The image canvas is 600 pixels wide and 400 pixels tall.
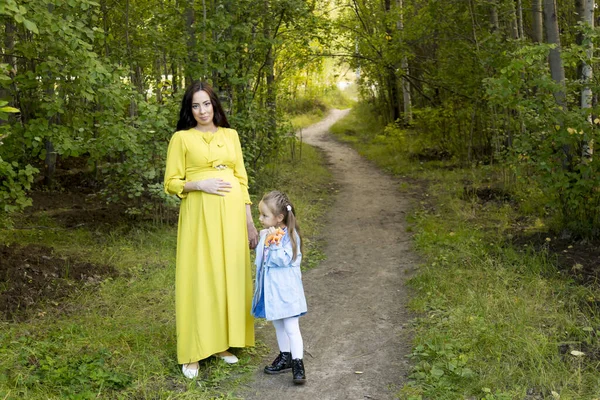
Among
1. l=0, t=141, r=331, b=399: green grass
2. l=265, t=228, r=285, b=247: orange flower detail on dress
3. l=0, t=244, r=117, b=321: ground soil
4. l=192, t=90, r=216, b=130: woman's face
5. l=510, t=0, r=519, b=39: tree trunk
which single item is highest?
l=510, t=0, r=519, b=39: tree trunk

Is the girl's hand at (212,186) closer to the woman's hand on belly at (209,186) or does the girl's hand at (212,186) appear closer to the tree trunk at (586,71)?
the woman's hand on belly at (209,186)

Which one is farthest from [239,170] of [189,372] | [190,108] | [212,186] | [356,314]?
[356,314]

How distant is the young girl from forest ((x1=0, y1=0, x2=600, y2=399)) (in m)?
0.92

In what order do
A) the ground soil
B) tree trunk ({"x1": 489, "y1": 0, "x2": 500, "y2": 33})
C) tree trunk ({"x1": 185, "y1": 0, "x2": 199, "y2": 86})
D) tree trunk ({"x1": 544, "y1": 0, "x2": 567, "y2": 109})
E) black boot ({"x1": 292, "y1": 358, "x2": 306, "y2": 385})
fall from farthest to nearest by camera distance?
tree trunk ({"x1": 489, "y1": 0, "x2": 500, "y2": 33}), tree trunk ({"x1": 185, "y1": 0, "x2": 199, "y2": 86}), tree trunk ({"x1": 544, "y1": 0, "x2": 567, "y2": 109}), the ground soil, black boot ({"x1": 292, "y1": 358, "x2": 306, "y2": 385})

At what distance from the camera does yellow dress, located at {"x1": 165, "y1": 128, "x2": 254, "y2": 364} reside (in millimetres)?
4465

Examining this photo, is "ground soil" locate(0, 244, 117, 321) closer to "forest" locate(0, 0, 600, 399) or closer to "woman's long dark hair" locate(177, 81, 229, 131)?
"forest" locate(0, 0, 600, 399)

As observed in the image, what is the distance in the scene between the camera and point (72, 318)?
5566mm

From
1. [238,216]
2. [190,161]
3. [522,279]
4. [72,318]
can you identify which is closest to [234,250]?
[238,216]

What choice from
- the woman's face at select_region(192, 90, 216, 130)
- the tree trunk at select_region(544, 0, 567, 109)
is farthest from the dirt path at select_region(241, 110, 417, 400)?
the tree trunk at select_region(544, 0, 567, 109)

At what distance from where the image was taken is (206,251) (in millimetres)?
4477

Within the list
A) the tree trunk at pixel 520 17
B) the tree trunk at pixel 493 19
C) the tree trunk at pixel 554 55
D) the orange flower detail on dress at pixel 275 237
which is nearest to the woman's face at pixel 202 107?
the orange flower detail on dress at pixel 275 237

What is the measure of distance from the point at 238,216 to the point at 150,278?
253cm

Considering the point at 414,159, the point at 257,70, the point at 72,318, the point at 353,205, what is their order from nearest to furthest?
the point at 72,318 < the point at 257,70 < the point at 353,205 < the point at 414,159

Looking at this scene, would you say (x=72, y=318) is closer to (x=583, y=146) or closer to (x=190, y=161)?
(x=190, y=161)
